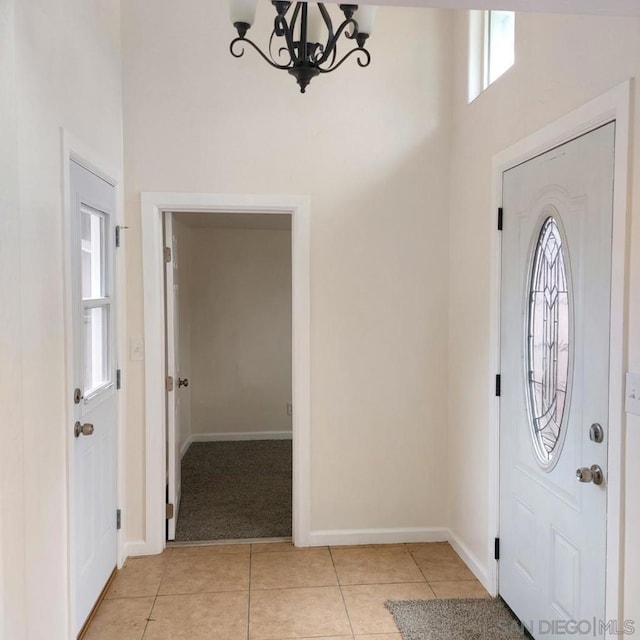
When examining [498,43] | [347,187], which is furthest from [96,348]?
[498,43]

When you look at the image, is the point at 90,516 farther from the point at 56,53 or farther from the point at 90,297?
the point at 56,53

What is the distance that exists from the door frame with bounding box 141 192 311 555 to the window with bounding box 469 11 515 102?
118 cm

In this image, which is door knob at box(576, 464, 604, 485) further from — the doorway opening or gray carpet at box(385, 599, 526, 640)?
the doorway opening

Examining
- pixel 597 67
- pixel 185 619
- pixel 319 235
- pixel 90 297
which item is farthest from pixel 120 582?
pixel 597 67

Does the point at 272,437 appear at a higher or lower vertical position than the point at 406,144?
lower

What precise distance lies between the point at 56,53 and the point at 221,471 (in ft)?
11.7

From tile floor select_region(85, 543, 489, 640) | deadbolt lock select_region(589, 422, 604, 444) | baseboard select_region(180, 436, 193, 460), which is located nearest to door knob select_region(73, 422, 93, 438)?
tile floor select_region(85, 543, 489, 640)

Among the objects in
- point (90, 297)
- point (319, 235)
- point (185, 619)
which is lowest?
point (185, 619)

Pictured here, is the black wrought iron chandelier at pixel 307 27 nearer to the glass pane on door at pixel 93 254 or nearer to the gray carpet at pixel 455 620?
the glass pane on door at pixel 93 254

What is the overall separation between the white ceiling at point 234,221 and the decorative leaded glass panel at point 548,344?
2.89 metres

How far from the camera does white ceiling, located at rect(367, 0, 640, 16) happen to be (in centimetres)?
139

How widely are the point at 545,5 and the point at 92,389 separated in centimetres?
239

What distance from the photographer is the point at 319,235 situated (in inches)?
130

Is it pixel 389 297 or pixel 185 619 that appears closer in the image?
pixel 185 619
